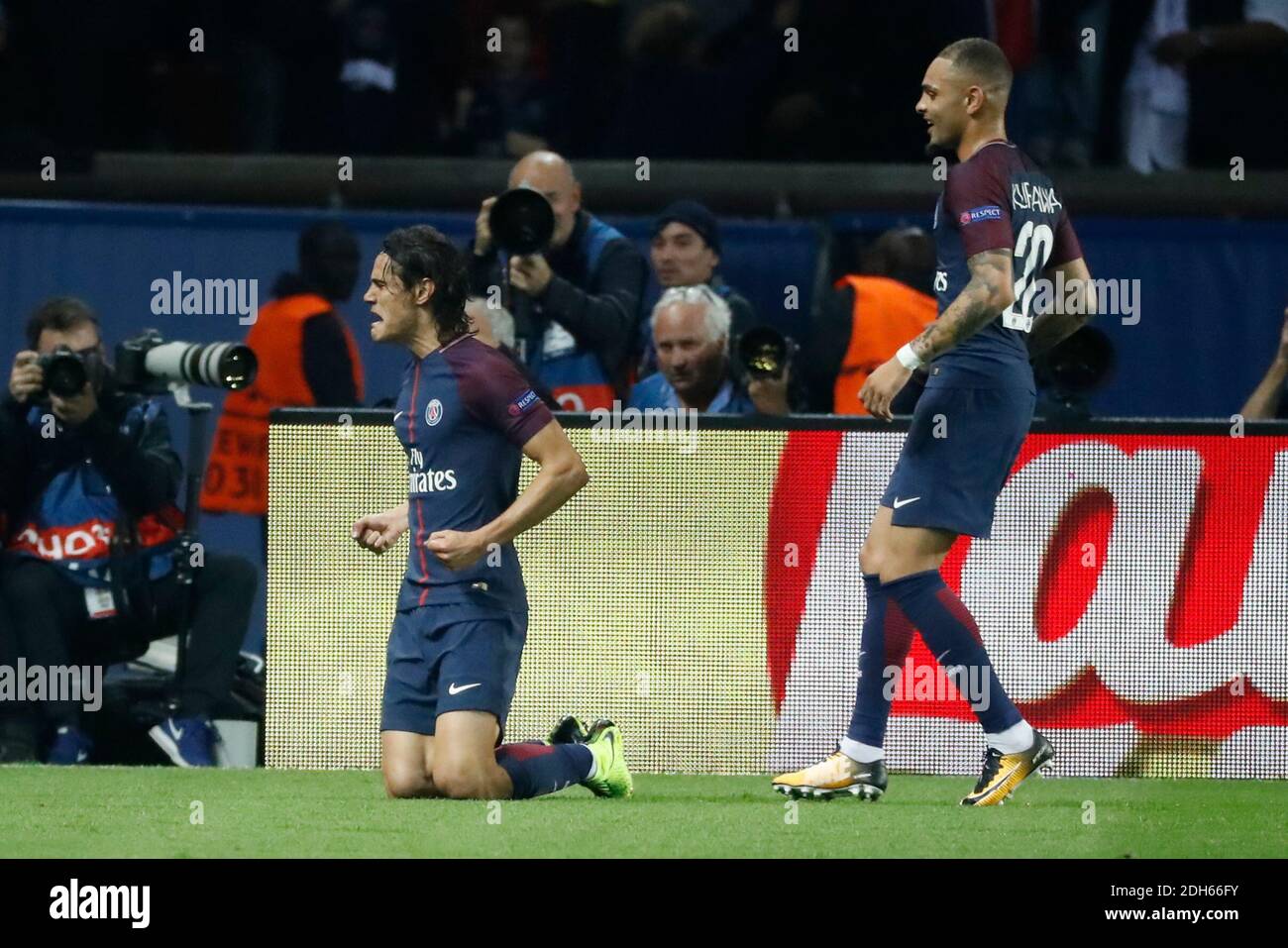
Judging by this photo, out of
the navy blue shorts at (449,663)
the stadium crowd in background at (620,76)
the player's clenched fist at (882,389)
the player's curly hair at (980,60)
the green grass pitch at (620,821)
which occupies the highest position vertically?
the stadium crowd in background at (620,76)

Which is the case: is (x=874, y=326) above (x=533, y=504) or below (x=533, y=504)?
above

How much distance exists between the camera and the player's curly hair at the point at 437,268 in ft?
21.9

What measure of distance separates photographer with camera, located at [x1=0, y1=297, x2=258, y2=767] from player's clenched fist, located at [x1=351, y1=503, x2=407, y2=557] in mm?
1750

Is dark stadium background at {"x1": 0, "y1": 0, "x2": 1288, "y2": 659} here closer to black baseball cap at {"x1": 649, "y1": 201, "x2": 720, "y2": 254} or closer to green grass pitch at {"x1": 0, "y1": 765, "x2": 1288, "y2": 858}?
black baseball cap at {"x1": 649, "y1": 201, "x2": 720, "y2": 254}

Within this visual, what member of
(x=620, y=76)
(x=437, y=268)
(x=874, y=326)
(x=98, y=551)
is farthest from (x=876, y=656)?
(x=620, y=76)

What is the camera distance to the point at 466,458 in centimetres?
667

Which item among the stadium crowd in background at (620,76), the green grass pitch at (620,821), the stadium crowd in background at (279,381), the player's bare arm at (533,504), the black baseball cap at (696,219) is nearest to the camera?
the green grass pitch at (620,821)

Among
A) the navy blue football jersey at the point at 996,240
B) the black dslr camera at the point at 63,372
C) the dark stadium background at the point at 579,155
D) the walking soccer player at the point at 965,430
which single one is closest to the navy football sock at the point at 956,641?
the walking soccer player at the point at 965,430

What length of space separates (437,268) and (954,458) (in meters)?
1.54

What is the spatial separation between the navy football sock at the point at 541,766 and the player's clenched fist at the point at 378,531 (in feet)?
2.21

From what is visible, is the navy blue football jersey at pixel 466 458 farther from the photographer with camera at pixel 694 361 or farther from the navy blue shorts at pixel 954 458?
the photographer with camera at pixel 694 361

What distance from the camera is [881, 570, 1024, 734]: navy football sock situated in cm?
649

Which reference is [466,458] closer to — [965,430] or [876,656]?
[876,656]

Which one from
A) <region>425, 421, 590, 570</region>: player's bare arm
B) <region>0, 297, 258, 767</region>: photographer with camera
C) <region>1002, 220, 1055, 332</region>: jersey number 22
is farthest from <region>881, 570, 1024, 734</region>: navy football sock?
<region>0, 297, 258, 767</region>: photographer with camera
